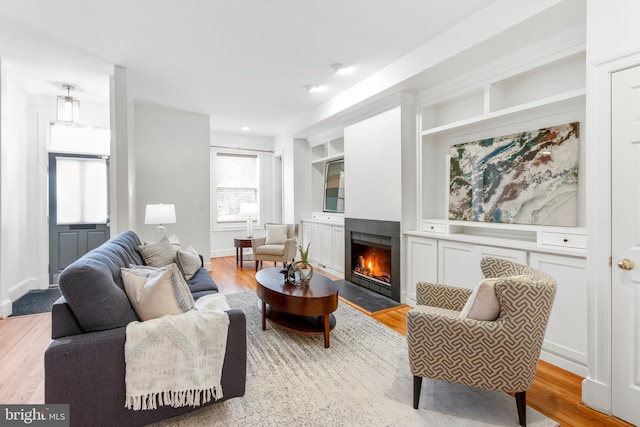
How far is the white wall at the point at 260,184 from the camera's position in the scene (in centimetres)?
671

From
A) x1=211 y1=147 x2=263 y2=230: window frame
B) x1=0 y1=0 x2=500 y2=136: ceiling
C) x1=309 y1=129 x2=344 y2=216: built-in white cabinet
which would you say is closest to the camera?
x1=0 y1=0 x2=500 y2=136: ceiling

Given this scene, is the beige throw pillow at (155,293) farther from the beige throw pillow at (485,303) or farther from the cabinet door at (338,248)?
the cabinet door at (338,248)

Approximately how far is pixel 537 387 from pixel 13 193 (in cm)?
571

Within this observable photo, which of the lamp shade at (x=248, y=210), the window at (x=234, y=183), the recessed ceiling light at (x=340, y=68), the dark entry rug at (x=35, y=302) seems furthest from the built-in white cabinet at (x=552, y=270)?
the window at (x=234, y=183)

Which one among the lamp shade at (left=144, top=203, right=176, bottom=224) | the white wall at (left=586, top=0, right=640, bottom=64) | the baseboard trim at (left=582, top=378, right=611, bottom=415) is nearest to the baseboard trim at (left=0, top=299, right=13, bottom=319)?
the lamp shade at (left=144, top=203, right=176, bottom=224)

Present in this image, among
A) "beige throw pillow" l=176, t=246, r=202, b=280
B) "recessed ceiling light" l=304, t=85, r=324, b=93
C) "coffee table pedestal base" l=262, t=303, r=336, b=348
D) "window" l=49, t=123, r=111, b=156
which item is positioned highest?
"recessed ceiling light" l=304, t=85, r=324, b=93

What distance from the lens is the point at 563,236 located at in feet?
7.80

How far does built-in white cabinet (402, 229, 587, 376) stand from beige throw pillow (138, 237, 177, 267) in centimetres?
280

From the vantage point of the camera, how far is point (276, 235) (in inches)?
217

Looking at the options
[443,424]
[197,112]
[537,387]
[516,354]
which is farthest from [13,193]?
[537,387]

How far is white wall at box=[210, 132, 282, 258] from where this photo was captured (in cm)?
671

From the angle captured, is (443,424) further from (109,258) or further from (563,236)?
(109,258)

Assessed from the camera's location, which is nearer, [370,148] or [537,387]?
[537,387]

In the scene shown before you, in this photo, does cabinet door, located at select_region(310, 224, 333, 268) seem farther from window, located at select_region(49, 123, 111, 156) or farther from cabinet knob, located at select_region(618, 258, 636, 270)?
cabinet knob, located at select_region(618, 258, 636, 270)
